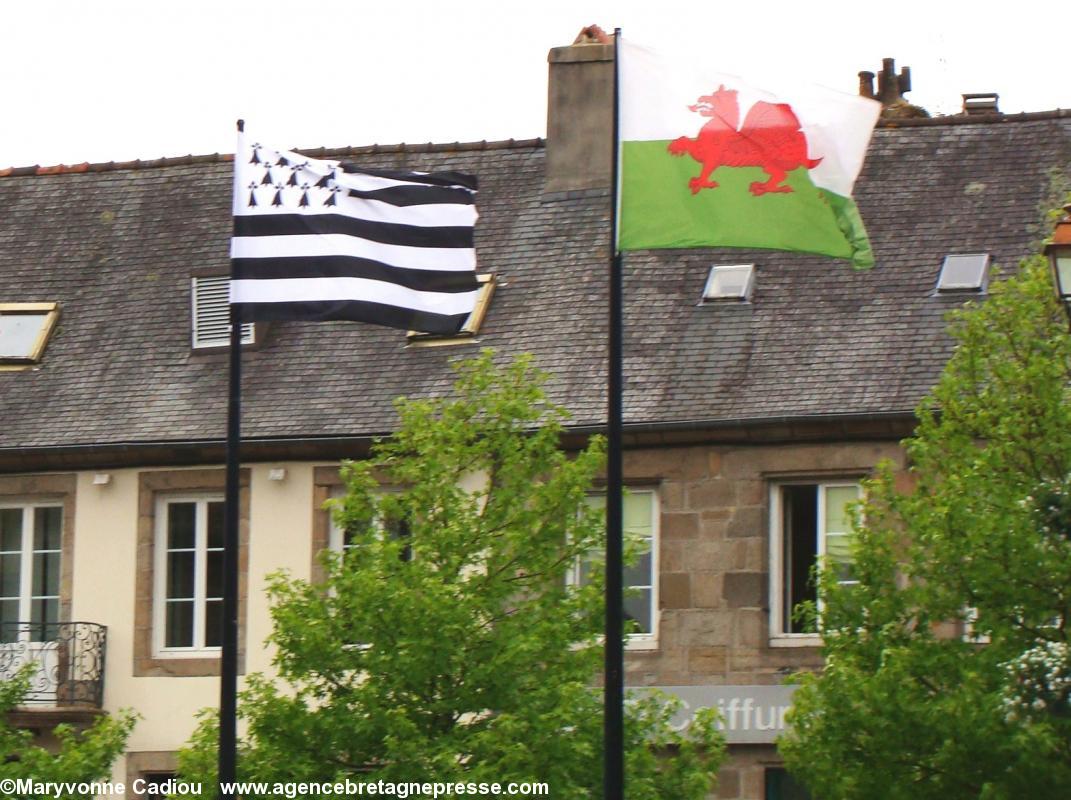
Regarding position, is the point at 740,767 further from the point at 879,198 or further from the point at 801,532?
the point at 879,198

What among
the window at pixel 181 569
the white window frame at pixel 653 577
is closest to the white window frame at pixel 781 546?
the white window frame at pixel 653 577

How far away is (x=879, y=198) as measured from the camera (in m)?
25.8

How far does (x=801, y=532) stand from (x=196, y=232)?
8161mm

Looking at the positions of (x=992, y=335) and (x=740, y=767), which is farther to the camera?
(x=740, y=767)

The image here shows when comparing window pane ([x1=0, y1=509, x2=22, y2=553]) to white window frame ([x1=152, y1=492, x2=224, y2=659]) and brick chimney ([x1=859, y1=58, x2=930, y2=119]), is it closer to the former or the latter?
white window frame ([x1=152, y1=492, x2=224, y2=659])

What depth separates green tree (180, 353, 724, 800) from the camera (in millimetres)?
18359

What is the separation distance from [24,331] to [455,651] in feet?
33.0

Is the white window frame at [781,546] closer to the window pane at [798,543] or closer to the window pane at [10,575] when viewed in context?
the window pane at [798,543]

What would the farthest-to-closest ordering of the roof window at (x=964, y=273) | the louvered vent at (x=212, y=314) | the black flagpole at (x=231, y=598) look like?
1. the louvered vent at (x=212, y=314)
2. the roof window at (x=964, y=273)
3. the black flagpole at (x=231, y=598)

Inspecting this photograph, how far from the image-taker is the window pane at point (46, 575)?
83.8 feet

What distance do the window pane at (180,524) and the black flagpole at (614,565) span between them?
1038cm

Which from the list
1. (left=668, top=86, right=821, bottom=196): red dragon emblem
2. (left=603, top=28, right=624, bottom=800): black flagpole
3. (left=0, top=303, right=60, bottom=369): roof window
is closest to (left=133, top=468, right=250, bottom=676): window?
(left=0, top=303, right=60, bottom=369): roof window

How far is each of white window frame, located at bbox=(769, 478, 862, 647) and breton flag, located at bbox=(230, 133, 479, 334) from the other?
665 centimetres

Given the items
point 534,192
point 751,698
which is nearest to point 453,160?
point 534,192
